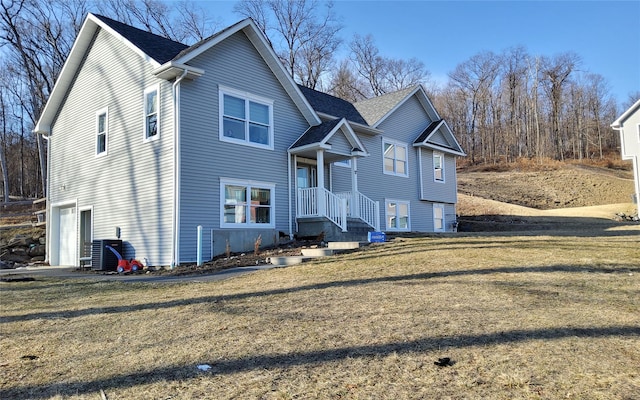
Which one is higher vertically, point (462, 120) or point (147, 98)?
point (462, 120)

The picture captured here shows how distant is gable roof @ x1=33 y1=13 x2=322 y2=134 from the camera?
491 inches

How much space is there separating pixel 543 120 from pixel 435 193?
4135cm

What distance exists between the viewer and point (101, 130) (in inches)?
605

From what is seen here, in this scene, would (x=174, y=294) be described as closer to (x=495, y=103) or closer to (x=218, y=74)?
(x=218, y=74)

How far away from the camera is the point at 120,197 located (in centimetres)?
1407

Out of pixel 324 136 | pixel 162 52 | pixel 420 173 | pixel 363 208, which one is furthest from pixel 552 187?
pixel 162 52

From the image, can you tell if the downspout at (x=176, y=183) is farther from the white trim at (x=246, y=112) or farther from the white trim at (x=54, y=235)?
the white trim at (x=54, y=235)

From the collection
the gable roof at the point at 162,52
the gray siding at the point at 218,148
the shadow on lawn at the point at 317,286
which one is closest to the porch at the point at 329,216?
the gray siding at the point at 218,148

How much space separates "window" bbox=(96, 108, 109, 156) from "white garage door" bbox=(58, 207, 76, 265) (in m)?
2.94

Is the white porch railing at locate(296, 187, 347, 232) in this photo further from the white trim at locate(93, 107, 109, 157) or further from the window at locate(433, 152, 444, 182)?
the window at locate(433, 152, 444, 182)

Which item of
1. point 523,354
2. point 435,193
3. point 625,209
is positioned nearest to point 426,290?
point 523,354

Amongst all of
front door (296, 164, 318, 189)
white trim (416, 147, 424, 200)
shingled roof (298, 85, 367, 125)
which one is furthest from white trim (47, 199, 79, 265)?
white trim (416, 147, 424, 200)

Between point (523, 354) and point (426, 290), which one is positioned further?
point (426, 290)

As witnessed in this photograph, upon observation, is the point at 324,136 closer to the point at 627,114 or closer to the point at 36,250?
the point at 36,250
